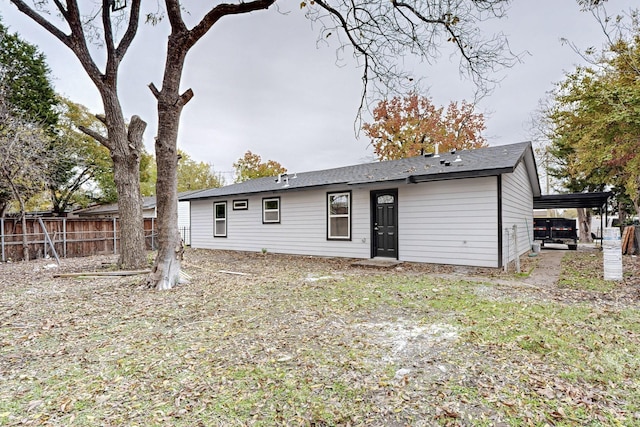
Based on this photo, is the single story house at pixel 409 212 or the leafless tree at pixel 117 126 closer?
the leafless tree at pixel 117 126

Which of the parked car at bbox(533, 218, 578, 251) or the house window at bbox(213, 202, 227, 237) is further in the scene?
the house window at bbox(213, 202, 227, 237)

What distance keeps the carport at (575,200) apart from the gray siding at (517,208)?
1277mm

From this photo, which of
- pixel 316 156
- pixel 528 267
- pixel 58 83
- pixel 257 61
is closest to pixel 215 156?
pixel 316 156

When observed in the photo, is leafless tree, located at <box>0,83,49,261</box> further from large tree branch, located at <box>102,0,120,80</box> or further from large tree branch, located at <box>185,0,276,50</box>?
large tree branch, located at <box>185,0,276,50</box>

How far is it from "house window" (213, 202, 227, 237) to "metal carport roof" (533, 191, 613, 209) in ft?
42.0

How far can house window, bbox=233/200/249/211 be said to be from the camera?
41.1 feet

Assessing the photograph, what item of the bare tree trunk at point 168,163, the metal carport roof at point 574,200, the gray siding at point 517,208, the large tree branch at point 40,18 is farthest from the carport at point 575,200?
the large tree branch at point 40,18

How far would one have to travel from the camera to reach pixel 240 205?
12719 mm

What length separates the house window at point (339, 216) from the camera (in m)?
9.82

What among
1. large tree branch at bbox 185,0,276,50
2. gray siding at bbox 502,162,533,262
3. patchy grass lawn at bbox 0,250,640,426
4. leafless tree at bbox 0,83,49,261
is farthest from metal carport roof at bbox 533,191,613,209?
leafless tree at bbox 0,83,49,261

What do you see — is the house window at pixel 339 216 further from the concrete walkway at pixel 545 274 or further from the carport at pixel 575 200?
the carport at pixel 575 200

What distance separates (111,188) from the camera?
20.0 m

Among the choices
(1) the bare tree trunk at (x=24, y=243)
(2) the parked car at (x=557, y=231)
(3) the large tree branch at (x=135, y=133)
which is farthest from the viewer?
(2) the parked car at (x=557, y=231)

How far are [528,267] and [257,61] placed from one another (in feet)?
32.4
